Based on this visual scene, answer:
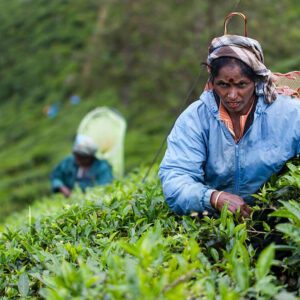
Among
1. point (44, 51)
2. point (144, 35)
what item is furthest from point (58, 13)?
point (144, 35)

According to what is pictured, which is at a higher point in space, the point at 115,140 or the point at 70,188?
the point at 115,140

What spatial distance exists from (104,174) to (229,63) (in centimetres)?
467

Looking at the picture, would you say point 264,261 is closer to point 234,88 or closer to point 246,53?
point 234,88

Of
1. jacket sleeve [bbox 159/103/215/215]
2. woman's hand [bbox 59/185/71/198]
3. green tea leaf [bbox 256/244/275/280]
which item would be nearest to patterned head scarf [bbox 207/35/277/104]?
jacket sleeve [bbox 159/103/215/215]

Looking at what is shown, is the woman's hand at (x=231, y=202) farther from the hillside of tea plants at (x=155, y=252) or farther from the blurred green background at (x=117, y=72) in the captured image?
the blurred green background at (x=117, y=72)

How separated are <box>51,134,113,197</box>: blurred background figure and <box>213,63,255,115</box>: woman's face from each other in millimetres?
4394

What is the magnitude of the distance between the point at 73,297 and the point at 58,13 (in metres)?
25.1

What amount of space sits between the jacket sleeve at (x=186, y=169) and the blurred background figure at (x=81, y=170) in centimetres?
420

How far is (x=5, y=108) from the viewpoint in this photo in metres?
22.2

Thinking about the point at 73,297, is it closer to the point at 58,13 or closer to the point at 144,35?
the point at 144,35

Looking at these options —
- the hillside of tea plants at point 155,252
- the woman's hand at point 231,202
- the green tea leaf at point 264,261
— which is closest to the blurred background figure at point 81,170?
the hillside of tea plants at point 155,252

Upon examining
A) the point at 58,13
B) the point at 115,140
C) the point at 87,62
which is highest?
the point at 58,13

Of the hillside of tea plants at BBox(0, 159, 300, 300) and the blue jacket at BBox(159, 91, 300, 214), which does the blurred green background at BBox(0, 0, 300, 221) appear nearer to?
the blue jacket at BBox(159, 91, 300, 214)

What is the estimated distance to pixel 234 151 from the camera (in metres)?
2.80
